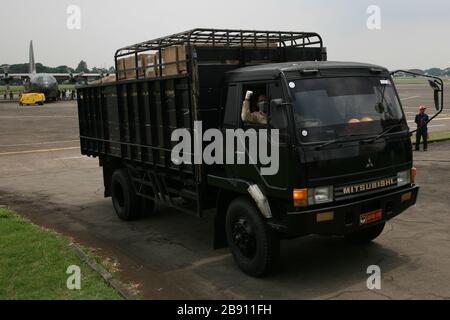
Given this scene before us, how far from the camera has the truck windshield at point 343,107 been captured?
211 inches

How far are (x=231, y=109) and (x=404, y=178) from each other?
2.42m

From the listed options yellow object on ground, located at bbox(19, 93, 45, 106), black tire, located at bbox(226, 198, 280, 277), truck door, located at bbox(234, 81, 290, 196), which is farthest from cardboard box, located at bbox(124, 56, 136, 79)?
yellow object on ground, located at bbox(19, 93, 45, 106)

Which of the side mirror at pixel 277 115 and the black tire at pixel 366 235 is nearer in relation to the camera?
the side mirror at pixel 277 115

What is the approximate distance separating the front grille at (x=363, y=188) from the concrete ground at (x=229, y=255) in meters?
1.07

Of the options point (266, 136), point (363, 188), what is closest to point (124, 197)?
point (266, 136)

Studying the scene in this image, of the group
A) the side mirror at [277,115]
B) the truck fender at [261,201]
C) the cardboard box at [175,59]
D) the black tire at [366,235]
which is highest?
the cardboard box at [175,59]

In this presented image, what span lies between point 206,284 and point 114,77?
192 inches

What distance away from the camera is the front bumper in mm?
5262

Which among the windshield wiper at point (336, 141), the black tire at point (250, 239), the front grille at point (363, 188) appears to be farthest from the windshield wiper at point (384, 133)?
the black tire at point (250, 239)

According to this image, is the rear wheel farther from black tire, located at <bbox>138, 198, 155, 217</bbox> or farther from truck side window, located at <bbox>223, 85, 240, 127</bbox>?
truck side window, located at <bbox>223, 85, 240, 127</bbox>

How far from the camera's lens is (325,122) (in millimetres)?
5430

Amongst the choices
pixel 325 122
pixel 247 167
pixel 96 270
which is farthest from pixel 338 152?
pixel 96 270

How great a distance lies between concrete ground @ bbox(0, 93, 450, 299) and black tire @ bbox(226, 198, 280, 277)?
0.63 feet

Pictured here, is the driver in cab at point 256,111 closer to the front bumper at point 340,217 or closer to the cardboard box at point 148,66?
the front bumper at point 340,217
